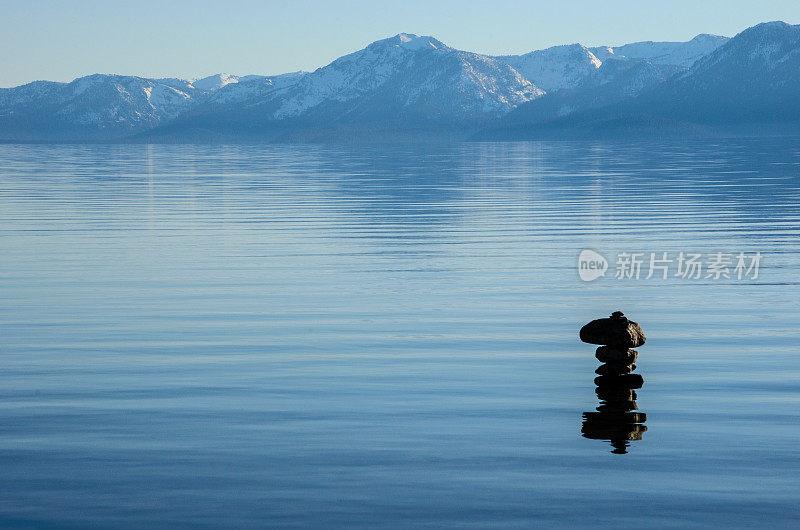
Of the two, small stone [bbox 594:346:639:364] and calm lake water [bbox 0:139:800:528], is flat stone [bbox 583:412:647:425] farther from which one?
small stone [bbox 594:346:639:364]

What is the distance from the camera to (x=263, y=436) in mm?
11812

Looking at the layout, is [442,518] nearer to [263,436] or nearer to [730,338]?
[263,436]

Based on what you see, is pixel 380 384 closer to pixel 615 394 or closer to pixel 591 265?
pixel 615 394

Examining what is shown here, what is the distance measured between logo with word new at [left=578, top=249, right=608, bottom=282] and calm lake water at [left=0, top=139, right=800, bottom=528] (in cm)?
36

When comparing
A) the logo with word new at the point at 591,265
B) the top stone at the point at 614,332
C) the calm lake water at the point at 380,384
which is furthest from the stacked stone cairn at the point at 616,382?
the logo with word new at the point at 591,265

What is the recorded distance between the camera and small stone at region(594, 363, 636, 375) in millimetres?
14570

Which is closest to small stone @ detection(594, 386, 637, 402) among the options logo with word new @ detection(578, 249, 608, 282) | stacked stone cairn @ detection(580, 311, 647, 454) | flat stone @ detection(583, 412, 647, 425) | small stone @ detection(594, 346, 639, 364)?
stacked stone cairn @ detection(580, 311, 647, 454)

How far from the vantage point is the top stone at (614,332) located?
1374 cm

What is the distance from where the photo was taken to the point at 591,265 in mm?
26891

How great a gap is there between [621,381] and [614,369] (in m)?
0.32

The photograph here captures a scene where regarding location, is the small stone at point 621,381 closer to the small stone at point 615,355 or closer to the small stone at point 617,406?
the small stone at point 615,355

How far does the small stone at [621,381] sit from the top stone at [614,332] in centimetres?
54

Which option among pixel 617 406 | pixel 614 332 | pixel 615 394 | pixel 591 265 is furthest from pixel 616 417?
pixel 591 265

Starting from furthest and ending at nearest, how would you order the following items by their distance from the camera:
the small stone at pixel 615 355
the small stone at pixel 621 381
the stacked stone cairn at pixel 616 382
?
the small stone at pixel 615 355, the small stone at pixel 621 381, the stacked stone cairn at pixel 616 382
